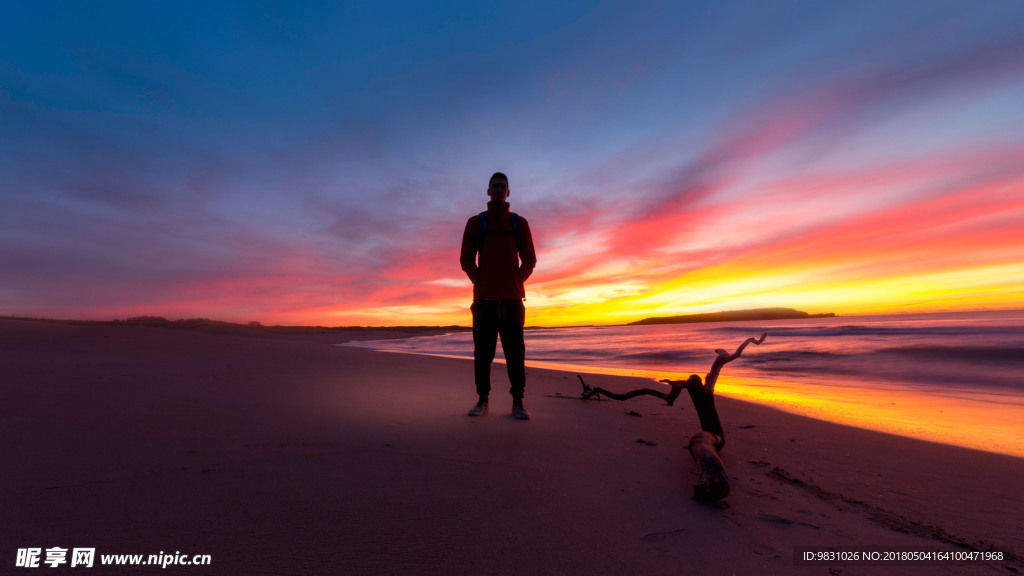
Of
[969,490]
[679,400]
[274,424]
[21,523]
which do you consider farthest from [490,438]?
[679,400]

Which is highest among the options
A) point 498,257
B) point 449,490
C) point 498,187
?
point 498,187

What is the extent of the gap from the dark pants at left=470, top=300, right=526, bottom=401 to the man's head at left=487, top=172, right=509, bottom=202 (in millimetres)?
1021

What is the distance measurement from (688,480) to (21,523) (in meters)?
2.86

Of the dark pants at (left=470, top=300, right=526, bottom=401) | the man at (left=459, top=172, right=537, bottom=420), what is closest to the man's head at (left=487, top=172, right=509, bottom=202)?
the man at (left=459, top=172, right=537, bottom=420)

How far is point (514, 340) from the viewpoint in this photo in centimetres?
429

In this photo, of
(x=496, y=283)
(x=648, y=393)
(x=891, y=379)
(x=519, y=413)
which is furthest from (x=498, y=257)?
(x=891, y=379)

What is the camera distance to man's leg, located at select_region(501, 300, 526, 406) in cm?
428

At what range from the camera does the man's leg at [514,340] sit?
169 inches

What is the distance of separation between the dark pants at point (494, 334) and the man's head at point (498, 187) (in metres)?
1.02

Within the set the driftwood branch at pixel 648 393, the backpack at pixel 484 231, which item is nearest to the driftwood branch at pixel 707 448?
the driftwood branch at pixel 648 393

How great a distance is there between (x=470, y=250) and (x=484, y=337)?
848 millimetres

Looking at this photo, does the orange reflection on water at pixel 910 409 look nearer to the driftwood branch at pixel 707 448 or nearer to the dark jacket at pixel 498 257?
the driftwood branch at pixel 707 448

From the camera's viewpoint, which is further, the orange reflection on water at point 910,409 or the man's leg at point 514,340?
the man's leg at point 514,340

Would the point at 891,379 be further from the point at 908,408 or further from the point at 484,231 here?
the point at 484,231
